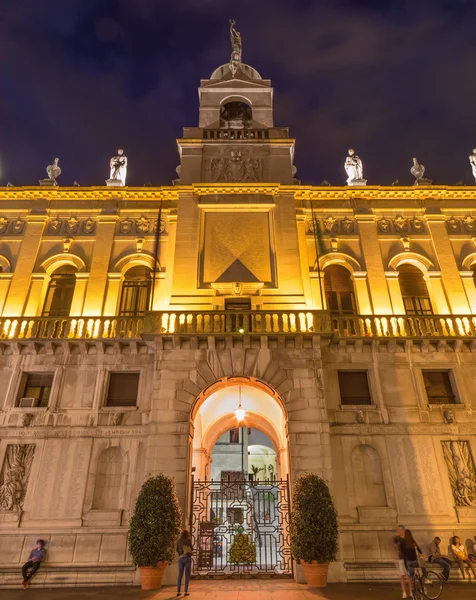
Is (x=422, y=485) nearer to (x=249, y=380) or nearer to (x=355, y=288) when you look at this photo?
(x=249, y=380)

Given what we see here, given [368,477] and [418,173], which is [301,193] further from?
[368,477]

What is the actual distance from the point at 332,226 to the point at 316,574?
14701mm

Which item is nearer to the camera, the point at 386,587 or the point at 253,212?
the point at 386,587

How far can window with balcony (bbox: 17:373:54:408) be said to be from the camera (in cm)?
1612

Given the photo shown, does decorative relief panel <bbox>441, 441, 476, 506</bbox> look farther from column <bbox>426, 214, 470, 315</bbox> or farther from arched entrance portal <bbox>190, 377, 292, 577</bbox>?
column <bbox>426, 214, 470, 315</bbox>

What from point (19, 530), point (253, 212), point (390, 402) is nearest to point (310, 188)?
point (253, 212)

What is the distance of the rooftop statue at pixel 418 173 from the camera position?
2251 centimetres

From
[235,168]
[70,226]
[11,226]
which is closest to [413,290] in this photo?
[235,168]

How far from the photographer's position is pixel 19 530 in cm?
1399

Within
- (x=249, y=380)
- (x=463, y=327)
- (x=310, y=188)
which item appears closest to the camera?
(x=249, y=380)

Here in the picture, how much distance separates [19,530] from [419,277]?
62.4ft

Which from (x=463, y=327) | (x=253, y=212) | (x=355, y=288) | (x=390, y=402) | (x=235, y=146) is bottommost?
(x=390, y=402)

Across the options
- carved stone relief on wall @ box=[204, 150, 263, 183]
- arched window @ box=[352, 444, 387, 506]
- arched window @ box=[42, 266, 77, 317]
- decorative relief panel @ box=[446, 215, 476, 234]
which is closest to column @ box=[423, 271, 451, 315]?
decorative relief panel @ box=[446, 215, 476, 234]

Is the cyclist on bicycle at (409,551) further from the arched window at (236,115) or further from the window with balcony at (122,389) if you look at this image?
the arched window at (236,115)
